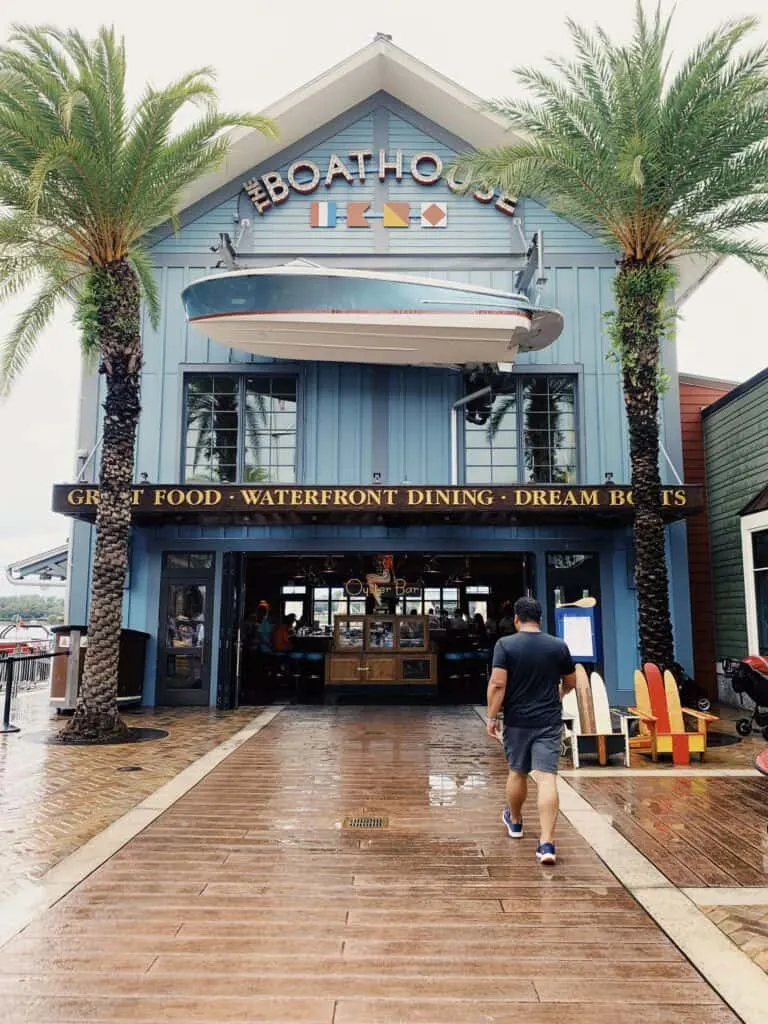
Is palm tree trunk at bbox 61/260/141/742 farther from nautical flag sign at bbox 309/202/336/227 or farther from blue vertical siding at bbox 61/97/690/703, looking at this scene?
nautical flag sign at bbox 309/202/336/227

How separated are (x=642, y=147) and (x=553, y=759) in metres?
7.53

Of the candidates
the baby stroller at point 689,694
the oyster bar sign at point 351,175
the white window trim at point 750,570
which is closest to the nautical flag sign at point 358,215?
the oyster bar sign at point 351,175

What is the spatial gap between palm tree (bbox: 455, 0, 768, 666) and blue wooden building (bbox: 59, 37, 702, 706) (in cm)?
274

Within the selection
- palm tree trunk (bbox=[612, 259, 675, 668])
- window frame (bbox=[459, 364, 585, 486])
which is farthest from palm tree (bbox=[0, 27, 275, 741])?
window frame (bbox=[459, 364, 585, 486])

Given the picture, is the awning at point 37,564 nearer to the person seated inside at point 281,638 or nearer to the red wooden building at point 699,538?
the person seated inside at point 281,638

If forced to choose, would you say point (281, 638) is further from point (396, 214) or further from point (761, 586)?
point (761, 586)

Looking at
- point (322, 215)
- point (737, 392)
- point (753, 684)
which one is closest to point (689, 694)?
point (753, 684)

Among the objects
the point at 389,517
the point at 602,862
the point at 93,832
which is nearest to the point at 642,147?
the point at 389,517

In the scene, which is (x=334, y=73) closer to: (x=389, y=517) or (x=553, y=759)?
(x=389, y=517)

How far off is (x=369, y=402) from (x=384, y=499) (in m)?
2.60

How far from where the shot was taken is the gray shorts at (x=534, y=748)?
4863 mm

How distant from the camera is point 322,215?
14.1 m

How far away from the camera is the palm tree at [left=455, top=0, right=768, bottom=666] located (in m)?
9.53

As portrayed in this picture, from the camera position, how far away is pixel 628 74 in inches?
382
